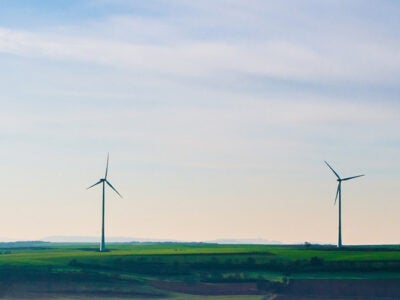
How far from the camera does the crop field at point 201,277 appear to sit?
123312mm

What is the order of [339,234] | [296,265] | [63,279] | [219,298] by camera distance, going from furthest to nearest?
[339,234] → [296,265] → [63,279] → [219,298]

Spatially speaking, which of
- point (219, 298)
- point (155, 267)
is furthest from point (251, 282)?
point (155, 267)

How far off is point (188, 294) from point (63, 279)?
1603cm

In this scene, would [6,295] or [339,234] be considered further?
[339,234]

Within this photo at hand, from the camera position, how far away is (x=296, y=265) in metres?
138

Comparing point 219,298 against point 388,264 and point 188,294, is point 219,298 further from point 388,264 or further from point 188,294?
point 388,264

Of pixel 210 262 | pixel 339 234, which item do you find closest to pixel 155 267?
pixel 210 262

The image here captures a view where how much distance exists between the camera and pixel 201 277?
130m

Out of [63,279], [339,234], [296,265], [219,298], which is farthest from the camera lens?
[339,234]

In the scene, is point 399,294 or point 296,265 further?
point 296,265

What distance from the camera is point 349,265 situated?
444ft

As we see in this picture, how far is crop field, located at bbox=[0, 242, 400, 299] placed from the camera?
405ft

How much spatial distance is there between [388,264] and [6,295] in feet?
158

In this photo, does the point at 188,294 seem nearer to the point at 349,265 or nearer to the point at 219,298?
the point at 219,298
